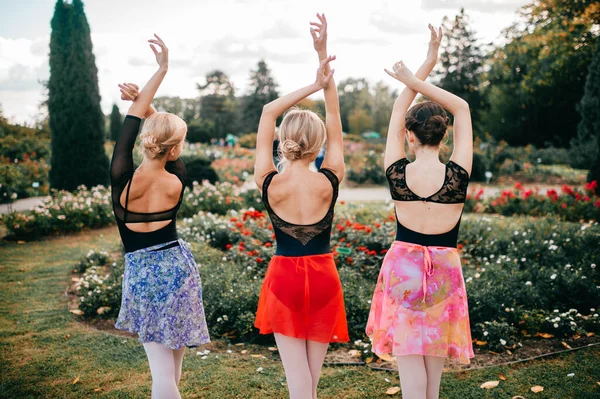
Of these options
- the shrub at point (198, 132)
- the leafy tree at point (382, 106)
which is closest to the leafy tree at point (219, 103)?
the shrub at point (198, 132)

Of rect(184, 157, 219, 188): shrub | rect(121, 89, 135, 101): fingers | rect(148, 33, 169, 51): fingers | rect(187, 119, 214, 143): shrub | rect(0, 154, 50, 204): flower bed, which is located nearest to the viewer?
rect(121, 89, 135, 101): fingers

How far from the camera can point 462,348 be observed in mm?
2299

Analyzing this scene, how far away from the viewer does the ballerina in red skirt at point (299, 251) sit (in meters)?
2.28

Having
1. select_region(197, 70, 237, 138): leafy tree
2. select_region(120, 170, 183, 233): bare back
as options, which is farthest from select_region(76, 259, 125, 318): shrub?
select_region(197, 70, 237, 138): leafy tree

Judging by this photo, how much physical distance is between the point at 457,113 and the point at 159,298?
1736mm

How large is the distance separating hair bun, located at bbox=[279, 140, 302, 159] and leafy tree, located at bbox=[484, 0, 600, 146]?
21132 mm

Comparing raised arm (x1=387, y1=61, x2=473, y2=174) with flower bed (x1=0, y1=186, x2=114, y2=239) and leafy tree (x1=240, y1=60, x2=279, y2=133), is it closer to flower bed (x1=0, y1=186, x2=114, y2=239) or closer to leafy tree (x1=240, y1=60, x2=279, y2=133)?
flower bed (x1=0, y1=186, x2=114, y2=239)

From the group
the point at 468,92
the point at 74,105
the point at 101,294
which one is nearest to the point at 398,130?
the point at 101,294

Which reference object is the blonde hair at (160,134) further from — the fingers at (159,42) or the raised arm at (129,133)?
the fingers at (159,42)

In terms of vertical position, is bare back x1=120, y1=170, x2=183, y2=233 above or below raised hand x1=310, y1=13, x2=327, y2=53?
below

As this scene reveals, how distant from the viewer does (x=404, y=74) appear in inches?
94.0

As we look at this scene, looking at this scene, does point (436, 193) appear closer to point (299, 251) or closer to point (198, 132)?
point (299, 251)

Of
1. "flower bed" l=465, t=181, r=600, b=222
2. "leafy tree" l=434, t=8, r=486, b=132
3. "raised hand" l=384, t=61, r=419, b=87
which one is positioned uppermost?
"leafy tree" l=434, t=8, r=486, b=132

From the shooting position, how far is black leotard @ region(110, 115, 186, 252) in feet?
7.63
